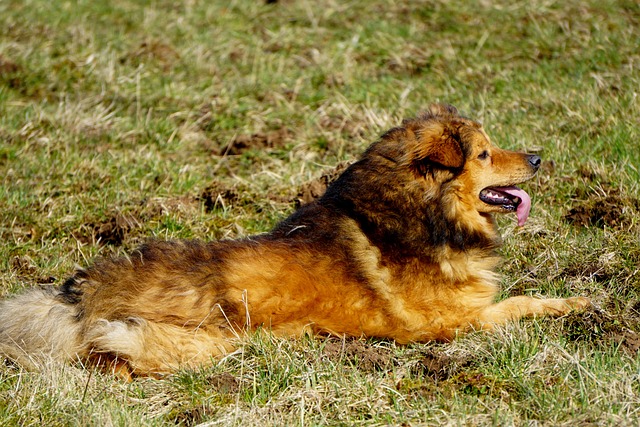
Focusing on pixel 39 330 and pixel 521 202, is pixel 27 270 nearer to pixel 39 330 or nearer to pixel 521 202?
pixel 39 330

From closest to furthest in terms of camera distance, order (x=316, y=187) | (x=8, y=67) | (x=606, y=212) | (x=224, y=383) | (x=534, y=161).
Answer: (x=224, y=383), (x=534, y=161), (x=606, y=212), (x=316, y=187), (x=8, y=67)

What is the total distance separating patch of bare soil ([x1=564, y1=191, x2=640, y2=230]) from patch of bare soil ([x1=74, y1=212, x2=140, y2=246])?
385cm

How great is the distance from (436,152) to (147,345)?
2280 mm

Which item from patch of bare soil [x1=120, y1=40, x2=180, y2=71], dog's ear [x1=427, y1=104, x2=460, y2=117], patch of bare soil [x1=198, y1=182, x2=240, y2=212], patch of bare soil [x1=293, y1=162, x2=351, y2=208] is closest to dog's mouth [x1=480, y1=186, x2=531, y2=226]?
dog's ear [x1=427, y1=104, x2=460, y2=117]

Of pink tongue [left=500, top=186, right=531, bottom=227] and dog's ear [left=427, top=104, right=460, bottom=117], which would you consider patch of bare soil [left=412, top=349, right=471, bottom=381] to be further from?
dog's ear [left=427, top=104, right=460, bottom=117]

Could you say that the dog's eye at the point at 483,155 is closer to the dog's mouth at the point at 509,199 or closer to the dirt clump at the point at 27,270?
the dog's mouth at the point at 509,199

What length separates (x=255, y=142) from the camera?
866cm

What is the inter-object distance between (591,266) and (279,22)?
22.5ft

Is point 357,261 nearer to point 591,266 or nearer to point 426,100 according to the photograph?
point 591,266

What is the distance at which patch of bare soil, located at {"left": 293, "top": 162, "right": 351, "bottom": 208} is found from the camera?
7402mm

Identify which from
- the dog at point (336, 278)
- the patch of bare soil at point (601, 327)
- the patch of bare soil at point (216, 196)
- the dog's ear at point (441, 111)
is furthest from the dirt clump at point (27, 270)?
the patch of bare soil at point (601, 327)

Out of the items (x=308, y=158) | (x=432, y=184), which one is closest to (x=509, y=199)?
(x=432, y=184)

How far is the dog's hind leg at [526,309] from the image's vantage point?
5.37 metres

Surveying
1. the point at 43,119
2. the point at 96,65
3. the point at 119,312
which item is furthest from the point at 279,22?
the point at 119,312
